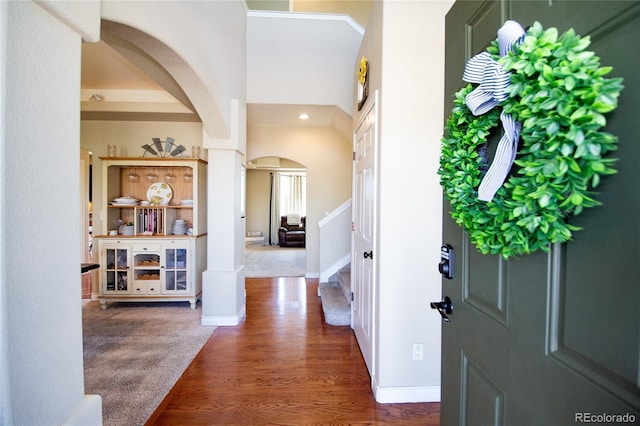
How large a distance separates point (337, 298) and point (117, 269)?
9.64 ft

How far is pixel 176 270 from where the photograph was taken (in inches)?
150

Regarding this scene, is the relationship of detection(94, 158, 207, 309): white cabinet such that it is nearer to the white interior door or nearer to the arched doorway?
the white interior door

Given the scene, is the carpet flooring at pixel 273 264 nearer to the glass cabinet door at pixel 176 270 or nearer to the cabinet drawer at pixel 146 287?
the glass cabinet door at pixel 176 270

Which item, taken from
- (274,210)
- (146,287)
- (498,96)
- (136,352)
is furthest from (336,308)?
(274,210)

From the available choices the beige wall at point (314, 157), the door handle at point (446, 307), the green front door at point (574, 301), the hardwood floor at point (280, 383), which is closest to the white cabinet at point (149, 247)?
the hardwood floor at point (280, 383)

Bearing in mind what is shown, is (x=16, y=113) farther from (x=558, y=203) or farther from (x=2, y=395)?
(x=558, y=203)

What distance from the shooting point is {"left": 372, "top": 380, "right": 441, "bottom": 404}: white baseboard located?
6.42ft

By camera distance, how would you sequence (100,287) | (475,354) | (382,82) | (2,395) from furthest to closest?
(100,287), (382,82), (475,354), (2,395)

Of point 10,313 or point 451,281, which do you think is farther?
point 451,281

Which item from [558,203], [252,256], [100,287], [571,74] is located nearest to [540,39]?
[571,74]

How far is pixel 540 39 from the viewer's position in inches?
21.5

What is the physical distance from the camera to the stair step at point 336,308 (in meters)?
3.23

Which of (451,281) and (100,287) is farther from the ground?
(451,281)

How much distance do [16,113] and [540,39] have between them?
1239 mm
